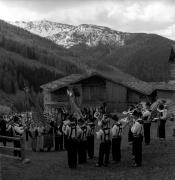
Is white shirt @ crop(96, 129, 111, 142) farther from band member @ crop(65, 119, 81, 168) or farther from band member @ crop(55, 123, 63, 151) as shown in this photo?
band member @ crop(55, 123, 63, 151)

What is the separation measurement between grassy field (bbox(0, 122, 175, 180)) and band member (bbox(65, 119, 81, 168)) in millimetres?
328

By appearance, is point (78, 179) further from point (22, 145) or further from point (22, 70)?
point (22, 70)

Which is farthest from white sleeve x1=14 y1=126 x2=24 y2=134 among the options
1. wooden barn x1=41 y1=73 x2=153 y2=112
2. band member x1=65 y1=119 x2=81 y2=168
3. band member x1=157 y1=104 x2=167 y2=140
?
wooden barn x1=41 y1=73 x2=153 y2=112

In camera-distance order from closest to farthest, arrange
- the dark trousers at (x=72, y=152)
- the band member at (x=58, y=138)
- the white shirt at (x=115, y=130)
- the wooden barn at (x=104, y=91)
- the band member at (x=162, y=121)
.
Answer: the dark trousers at (x=72, y=152), the white shirt at (x=115, y=130), the band member at (x=162, y=121), the band member at (x=58, y=138), the wooden barn at (x=104, y=91)

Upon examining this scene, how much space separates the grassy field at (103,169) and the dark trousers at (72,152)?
0.84ft

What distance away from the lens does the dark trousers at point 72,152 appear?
16000 millimetres

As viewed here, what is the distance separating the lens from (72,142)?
639 inches

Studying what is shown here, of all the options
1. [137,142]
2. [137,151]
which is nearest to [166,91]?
[137,142]

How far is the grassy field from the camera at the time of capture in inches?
551

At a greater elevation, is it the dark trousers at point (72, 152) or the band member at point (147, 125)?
the band member at point (147, 125)

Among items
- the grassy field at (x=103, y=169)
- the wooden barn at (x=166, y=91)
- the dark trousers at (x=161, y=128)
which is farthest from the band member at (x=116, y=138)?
the wooden barn at (x=166, y=91)

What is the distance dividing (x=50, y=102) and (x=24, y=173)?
119ft

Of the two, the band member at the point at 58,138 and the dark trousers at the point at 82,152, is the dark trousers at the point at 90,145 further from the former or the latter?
the band member at the point at 58,138

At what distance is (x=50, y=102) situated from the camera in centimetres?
5212
